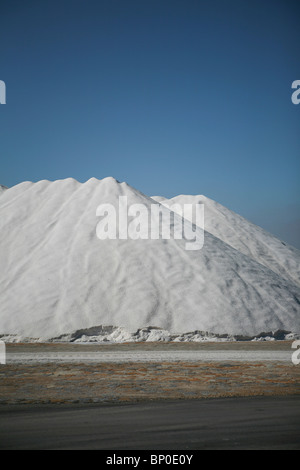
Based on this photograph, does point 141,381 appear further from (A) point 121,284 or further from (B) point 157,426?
(A) point 121,284

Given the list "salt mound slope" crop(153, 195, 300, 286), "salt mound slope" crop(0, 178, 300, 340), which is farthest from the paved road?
"salt mound slope" crop(153, 195, 300, 286)

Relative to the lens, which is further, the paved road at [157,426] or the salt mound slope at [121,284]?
the salt mound slope at [121,284]

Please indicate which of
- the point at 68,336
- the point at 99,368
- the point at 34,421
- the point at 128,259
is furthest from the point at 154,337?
the point at 34,421

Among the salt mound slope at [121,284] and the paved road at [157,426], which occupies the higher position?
the salt mound slope at [121,284]

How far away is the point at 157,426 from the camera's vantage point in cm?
595

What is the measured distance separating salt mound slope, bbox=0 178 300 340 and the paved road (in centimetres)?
1565

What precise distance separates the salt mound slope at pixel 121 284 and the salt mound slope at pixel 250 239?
8.99 meters

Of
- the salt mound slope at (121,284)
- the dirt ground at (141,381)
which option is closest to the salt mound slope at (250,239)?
the salt mound slope at (121,284)

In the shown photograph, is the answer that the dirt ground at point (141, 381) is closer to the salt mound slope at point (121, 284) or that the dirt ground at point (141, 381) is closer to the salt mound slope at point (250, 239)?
the salt mound slope at point (121, 284)

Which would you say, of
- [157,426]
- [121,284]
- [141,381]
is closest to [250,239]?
[121,284]

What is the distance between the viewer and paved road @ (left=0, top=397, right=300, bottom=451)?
16.8 ft

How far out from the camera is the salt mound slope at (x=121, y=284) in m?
23.5

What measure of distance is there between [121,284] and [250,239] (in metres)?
21.0

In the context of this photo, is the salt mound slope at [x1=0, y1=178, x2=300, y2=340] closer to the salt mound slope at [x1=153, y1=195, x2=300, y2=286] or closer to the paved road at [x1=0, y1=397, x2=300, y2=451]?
the salt mound slope at [x1=153, y1=195, x2=300, y2=286]
